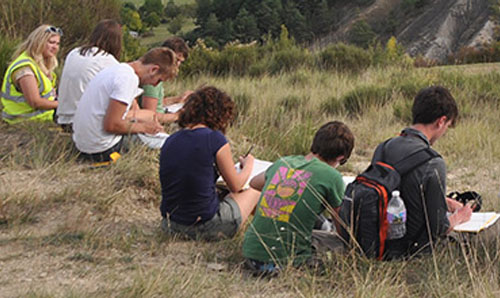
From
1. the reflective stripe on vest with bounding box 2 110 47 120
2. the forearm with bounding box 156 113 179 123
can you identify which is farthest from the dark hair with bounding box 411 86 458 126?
the reflective stripe on vest with bounding box 2 110 47 120

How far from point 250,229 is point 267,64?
8891 millimetres

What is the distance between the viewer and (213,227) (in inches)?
176

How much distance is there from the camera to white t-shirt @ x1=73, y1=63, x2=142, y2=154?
17.5ft

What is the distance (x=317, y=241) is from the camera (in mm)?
4109

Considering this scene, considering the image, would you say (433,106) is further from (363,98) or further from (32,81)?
(363,98)

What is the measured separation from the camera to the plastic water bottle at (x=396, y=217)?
3.71 m

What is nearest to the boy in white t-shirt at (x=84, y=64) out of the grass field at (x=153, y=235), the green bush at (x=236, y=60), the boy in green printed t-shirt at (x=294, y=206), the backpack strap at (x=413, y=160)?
the grass field at (x=153, y=235)

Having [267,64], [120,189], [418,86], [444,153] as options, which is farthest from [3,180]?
[267,64]

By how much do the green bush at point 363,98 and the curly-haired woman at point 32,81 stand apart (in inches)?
160

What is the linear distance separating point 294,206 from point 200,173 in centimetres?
74

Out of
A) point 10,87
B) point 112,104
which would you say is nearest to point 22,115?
point 10,87

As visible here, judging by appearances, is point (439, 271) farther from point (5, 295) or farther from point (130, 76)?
point (130, 76)

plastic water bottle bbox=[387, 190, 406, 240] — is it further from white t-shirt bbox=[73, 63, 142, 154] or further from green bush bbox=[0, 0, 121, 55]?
green bush bbox=[0, 0, 121, 55]

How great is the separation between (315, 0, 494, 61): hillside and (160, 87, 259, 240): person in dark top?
1587 inches
